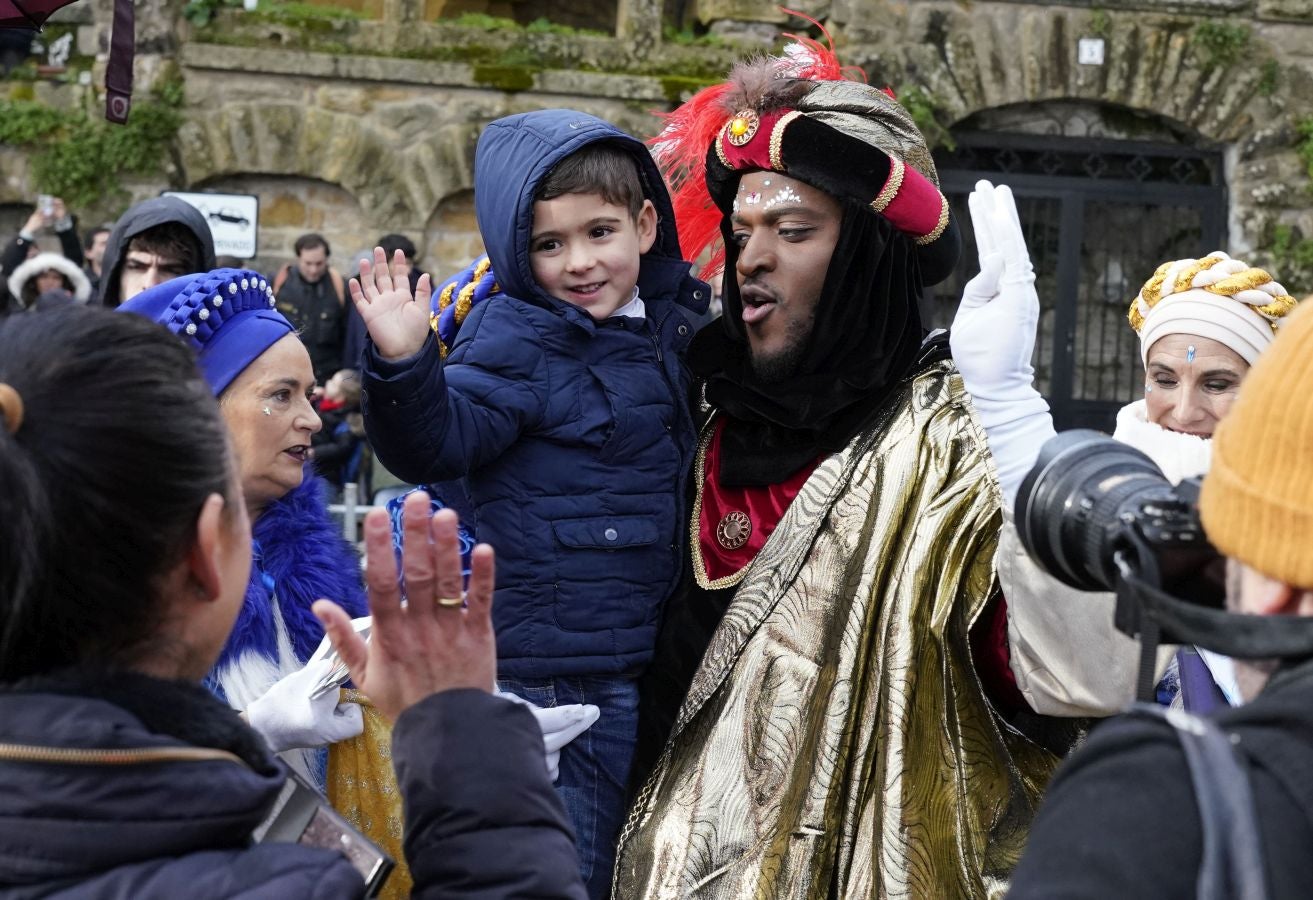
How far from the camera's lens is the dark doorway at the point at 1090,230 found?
1059cm

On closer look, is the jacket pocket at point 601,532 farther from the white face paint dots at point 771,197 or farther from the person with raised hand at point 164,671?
the person with raised hand at point 164,671

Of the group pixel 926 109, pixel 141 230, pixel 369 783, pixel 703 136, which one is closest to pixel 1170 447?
pixel 703 136

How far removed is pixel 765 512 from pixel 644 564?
0.23m

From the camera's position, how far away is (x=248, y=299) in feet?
8.55

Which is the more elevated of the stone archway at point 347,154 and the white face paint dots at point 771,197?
the stone archway at point 347,154

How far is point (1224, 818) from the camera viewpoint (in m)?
1.15

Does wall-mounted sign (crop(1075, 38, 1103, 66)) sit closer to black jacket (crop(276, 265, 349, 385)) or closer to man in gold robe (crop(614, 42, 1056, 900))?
black jacket (crop(276, 265, 349, 385))

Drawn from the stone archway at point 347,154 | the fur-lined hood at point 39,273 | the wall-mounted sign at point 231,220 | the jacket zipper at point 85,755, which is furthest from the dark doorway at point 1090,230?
the jacket zipper at point 85,755

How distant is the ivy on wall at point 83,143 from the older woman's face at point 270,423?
25.0 feet

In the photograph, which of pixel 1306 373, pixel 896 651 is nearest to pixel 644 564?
pixel 896 651

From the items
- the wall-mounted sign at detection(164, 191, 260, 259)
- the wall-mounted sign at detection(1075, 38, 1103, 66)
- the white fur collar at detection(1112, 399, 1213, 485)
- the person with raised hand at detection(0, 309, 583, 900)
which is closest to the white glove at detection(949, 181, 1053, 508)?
the white fur collar at detection(1112, 399, 1213, 485)

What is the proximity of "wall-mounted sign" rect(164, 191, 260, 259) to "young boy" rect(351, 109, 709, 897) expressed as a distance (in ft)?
18.5

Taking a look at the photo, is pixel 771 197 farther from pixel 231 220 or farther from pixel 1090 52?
pixel 1090 52

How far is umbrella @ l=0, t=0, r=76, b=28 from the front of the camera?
2924mm
